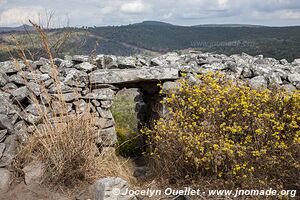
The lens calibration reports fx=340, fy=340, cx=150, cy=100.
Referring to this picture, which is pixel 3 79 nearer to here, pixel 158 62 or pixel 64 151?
pixel 64 151

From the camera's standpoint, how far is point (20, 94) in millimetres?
5887

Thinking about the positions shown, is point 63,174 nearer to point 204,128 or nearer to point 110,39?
point 204,128

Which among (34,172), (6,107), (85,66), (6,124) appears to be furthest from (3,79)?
(34,172)

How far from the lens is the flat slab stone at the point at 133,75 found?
21.8ft

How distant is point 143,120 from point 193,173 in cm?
411

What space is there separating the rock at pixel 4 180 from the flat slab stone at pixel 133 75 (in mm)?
2437

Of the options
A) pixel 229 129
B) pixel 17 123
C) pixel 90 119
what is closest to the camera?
pixel 229 129

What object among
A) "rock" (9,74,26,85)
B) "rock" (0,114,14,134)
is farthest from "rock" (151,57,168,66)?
"rock" (0,114,14,134)

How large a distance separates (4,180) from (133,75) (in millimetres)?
3011

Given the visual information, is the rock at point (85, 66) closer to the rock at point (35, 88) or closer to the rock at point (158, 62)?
the rock at point (35, 88)

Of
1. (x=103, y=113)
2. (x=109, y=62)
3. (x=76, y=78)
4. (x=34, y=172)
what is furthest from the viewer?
(x=109, y=62)

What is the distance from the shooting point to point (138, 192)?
4887mm

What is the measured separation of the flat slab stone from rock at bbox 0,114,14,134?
1885 mm


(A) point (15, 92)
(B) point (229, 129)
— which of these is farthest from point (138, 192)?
(A) point (15, 92)
